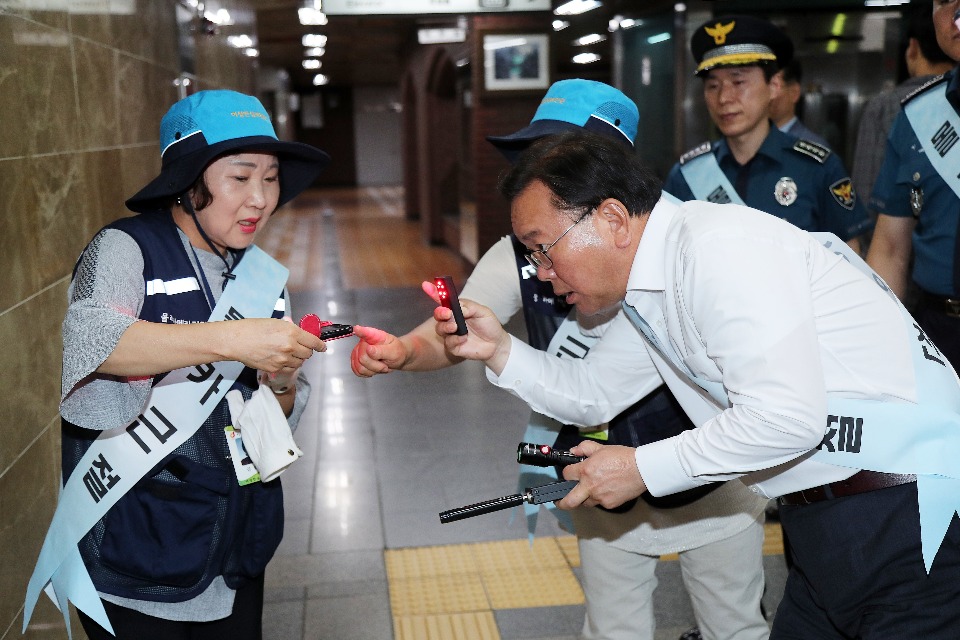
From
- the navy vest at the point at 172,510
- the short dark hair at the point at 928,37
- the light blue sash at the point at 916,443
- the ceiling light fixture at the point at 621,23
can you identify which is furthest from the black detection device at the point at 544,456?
the ceiling light fixture at the point at 621,23

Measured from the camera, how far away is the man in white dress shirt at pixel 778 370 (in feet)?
5.02

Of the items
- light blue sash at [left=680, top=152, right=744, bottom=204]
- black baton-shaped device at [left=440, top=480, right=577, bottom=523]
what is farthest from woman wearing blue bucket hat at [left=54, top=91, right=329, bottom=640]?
light blue sash at [left=680, top=152, right=744, bottom=204]

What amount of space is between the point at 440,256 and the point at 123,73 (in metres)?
10.1

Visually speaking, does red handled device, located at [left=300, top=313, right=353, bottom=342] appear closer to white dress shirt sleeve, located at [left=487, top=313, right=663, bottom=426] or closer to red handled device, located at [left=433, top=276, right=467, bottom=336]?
red handled device, located at [left=433, top=276, right=467, bottom=336]

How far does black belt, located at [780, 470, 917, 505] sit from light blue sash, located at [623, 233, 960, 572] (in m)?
0.01

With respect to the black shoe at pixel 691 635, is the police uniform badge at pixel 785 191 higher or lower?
higher

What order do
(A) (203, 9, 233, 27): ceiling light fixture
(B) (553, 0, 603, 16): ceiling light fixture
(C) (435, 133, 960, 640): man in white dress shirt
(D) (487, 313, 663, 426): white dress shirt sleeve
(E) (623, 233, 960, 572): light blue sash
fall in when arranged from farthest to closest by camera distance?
(B) (553, 0, 603, 16): ceiling light fixture, (A) (203, 9, 233, 27): ceiling light fixture, (D) (487, 313, 663, 426): white dress shirt sleeve, (E) (623, 233, 960, 572): light blue sash, (C) (435, 133, 960, 640): man in white dress shirt

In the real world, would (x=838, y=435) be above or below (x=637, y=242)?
below

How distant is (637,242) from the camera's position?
1.80 metres

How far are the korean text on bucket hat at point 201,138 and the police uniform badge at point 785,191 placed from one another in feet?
6.10

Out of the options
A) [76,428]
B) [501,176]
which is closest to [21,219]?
[76,428]

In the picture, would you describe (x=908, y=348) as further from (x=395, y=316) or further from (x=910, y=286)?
(x=395, y=316)

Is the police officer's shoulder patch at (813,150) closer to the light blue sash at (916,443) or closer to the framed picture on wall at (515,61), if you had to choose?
the light blue sash at (916,443)

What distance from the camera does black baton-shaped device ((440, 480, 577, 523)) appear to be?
1814mm
